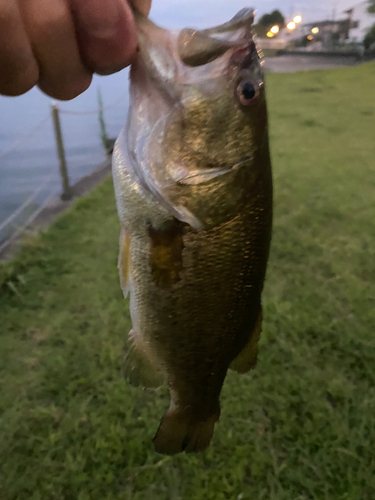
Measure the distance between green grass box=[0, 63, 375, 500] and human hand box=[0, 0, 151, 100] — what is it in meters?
2.09

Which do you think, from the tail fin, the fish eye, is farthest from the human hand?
the tail fin

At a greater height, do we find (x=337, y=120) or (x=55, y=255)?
(x=55, y=255)

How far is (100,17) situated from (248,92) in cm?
43

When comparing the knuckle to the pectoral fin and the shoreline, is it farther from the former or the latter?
the shoreline

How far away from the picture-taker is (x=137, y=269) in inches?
47.6

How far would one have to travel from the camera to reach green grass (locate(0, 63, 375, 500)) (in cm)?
214

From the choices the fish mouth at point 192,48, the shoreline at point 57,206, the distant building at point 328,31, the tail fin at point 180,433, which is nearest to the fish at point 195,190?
the fish mouth at point 192,48

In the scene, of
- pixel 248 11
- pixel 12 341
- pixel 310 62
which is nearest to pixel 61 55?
pixel 248 11

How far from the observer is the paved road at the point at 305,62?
17.8 m

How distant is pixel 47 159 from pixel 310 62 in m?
17.0

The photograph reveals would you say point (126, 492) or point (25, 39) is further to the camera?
point (126, 492)

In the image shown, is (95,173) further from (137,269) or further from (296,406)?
(137,269)

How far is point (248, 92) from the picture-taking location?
1015 mm

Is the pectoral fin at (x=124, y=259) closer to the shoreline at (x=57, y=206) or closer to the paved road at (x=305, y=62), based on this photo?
the shoreline at (x=57, y=206)
